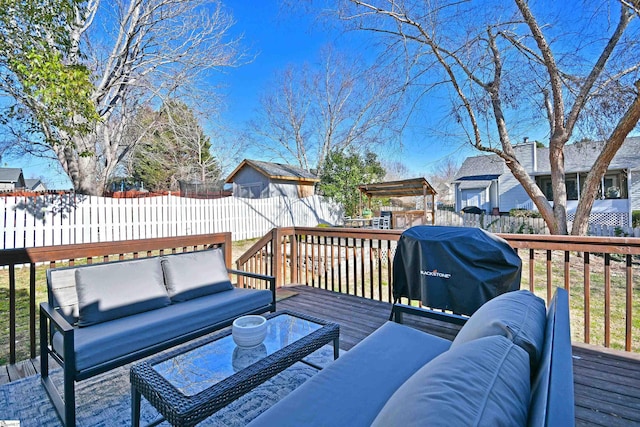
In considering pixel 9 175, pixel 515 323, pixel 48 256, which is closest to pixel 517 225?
pixel 515 323

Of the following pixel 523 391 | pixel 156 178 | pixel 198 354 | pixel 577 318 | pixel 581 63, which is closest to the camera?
pixel 523 391

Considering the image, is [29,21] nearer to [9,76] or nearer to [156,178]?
[9,76]

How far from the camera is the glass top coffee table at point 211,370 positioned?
1.38 meters

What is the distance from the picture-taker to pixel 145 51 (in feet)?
27.9

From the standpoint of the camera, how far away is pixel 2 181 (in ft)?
79.0

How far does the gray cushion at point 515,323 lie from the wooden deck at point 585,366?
908mm

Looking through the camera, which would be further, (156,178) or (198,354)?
(156,178)

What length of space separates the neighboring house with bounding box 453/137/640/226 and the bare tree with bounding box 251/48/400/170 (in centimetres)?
636

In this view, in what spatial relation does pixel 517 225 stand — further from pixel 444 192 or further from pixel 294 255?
pixel 444 192

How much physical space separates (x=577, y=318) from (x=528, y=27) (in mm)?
5805

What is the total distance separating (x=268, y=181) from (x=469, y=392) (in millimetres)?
14583

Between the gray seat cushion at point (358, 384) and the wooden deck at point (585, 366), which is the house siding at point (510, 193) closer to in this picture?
the wooden deck at point (585, 366)

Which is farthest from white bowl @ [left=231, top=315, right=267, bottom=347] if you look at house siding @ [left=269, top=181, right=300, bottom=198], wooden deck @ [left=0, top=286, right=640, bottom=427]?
house siding @ [left=269, top=181, right=300, bottom=198]

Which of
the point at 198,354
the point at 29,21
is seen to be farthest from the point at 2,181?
the point at 198,354
